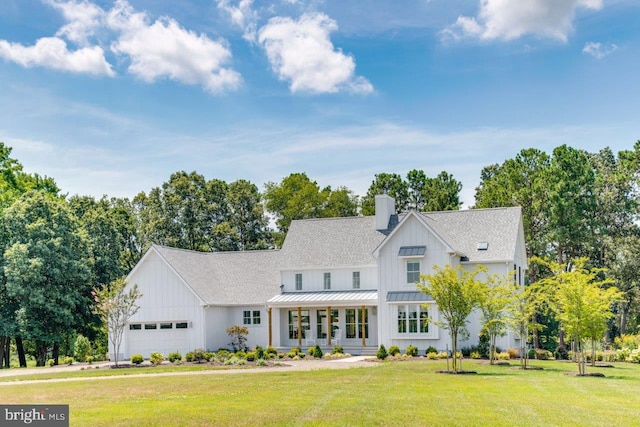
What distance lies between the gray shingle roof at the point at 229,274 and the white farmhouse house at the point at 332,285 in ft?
0.28

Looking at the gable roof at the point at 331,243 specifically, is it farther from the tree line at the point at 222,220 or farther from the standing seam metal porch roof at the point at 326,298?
the tree line at the point at 222,220

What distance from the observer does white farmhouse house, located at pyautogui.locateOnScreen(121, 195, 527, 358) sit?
3881 cm

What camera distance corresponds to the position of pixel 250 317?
44094 millimetres

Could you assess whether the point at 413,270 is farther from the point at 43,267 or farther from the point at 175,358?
the point at 43,267

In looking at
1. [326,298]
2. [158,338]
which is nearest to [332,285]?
[326,298]

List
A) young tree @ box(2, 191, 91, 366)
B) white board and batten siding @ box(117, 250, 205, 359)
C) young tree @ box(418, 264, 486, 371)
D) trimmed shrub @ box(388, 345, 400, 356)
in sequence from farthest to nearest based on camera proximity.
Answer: young tree @ box(2, 191, 91, 366), white board and batten siding @ box(117, 250, 205, 359), trimmed shrub @ box(388, 345, 400, 356), young tree @ box(418, 264, 486, 371)

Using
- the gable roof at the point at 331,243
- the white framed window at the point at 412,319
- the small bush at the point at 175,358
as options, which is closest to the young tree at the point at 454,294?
the white framed window at the point at 412,319

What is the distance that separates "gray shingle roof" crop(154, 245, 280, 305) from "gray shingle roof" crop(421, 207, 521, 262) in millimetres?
11075

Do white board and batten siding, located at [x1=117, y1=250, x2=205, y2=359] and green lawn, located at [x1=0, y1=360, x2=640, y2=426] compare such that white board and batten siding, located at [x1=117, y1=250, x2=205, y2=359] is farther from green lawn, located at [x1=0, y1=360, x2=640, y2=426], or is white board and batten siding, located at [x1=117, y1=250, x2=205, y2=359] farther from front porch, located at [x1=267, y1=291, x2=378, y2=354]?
green lawn, located at [x1=0, y1=360, x2=640, y2=426]

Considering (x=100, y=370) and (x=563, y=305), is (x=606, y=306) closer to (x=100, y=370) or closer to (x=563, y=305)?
(x=563, y=305)

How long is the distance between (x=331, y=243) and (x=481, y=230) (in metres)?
9.49

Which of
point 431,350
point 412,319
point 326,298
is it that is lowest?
point 431,350

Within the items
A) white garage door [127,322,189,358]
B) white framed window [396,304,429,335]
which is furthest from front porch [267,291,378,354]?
white garage door [127,322,189,358]

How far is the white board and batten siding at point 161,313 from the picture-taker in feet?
137
